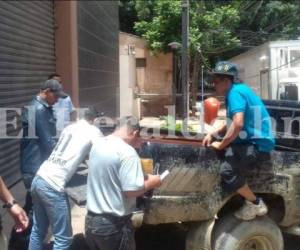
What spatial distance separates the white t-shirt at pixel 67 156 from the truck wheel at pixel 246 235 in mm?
1307

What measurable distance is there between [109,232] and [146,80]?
2224cm

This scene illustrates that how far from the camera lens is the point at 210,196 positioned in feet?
14.8

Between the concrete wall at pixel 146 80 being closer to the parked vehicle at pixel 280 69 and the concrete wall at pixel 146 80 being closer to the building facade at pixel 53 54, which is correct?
the building facade at pixel 53 54

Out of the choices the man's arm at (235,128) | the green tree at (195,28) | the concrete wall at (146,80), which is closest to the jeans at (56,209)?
the man's arm at (235,128)

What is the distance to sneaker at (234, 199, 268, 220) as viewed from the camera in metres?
4.51

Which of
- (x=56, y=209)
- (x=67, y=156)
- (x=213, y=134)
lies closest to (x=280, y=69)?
(x=213, y=134)

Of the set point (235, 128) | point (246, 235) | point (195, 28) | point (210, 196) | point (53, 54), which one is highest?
point (195, 28)

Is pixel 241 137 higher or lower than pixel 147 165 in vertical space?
higher

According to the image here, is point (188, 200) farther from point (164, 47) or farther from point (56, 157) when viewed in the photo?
point (164, 47)

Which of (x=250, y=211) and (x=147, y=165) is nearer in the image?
(x=147, y=165)

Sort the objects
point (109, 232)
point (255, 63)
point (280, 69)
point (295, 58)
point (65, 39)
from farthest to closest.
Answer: point (255, 63)
point (280, 69)
point (295, 58)
point (65, 39)
point (109, 232)

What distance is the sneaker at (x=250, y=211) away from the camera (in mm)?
4512

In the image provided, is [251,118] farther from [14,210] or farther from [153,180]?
[14,210]

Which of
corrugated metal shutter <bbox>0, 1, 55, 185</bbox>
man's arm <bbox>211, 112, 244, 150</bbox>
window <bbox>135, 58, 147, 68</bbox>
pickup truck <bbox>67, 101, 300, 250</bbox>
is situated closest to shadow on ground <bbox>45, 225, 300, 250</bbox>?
pickup truck <bbox>67, 101, 300, 250</bbox>
